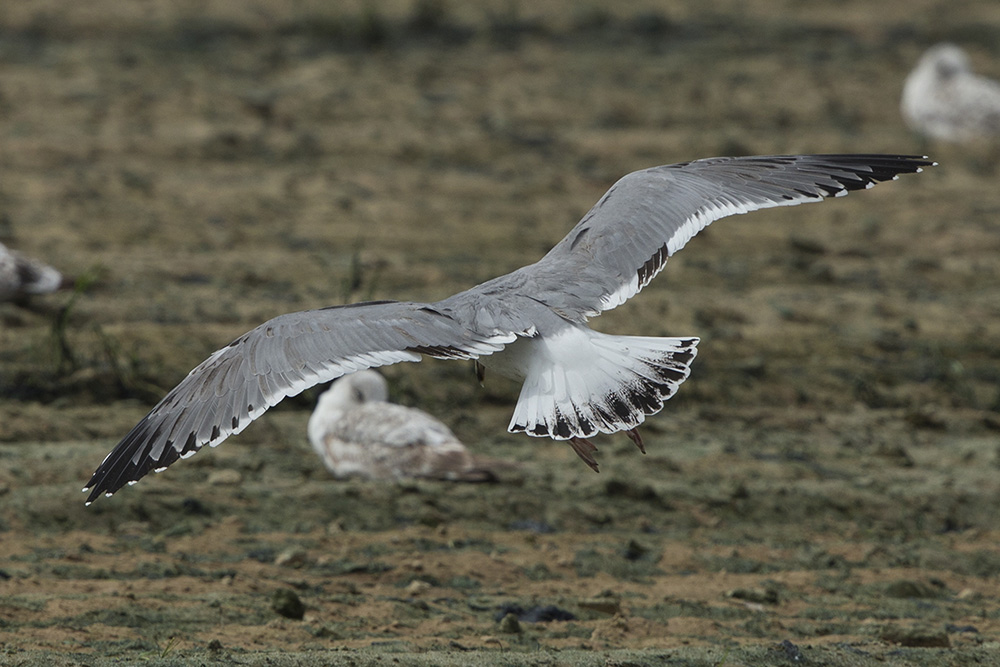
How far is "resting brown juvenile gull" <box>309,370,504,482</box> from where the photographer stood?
684 centimetres

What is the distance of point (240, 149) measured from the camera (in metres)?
11.6

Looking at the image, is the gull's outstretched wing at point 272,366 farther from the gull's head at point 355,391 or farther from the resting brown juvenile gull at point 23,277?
the resting brown juvenile gull at point 23,277

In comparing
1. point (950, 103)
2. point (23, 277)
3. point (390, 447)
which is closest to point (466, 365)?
point (390, 447)

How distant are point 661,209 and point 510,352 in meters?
0.99

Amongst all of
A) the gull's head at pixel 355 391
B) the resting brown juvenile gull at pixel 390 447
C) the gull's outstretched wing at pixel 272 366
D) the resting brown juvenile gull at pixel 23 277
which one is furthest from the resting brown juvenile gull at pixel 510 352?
the resting brown juvenile gull at pixel 23 277

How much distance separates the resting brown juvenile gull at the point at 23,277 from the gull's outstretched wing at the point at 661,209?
381 centimetres

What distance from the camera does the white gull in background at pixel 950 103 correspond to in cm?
1337

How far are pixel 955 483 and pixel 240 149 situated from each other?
21.9 feet

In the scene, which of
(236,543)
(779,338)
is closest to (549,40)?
(779,338)

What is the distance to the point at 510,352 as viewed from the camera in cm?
534

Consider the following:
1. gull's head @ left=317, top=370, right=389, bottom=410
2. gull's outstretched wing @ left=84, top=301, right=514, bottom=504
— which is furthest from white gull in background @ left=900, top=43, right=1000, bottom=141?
gull's outstretched wing @ left=84, top=301, right=514, bottom=504

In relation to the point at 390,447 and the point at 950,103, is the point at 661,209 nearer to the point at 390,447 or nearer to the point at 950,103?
the point at 390,447

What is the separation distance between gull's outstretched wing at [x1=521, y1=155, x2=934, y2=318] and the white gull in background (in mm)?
7668

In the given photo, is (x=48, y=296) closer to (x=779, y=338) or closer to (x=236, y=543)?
(x=236, y=543)
